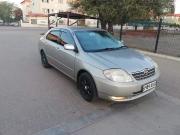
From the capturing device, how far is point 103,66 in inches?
167

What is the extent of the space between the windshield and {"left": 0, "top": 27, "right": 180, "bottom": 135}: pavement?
1164 millimetres

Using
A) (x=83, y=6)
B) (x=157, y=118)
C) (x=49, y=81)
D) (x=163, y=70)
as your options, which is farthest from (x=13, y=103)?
(x=83, y=6)

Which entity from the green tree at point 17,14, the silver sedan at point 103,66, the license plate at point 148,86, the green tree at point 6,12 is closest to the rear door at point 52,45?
the silver sedan at point 103,66

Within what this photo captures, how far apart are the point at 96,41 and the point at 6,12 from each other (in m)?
80.4

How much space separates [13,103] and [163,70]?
17.0ft

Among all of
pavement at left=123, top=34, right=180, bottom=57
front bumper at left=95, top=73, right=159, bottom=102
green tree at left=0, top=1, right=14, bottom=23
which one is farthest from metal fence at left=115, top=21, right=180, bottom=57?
green tree at left=0, top=1, right=14, bottom=23

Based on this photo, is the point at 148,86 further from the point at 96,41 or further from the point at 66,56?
the point at 66,56

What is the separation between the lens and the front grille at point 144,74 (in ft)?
13.7

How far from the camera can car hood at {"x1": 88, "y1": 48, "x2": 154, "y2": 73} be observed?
426 centimetres

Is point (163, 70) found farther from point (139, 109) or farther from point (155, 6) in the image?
point (155, 6)

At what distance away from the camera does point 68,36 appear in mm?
5680

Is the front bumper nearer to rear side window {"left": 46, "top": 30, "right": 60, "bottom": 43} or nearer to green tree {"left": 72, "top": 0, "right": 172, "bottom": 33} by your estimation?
rear side window {"left": 46, "top": 30, "right": 60, "bottom": 43}

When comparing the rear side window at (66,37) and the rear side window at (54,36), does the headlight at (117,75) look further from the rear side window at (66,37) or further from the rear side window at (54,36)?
the rear side window at (54,36)

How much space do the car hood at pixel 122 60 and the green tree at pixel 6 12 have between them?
8046 centimetres
